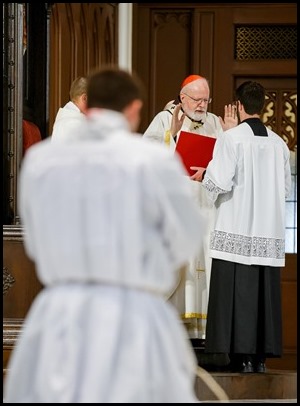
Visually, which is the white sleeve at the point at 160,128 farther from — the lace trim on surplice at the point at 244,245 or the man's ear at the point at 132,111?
the man's ear at the point at 132,111

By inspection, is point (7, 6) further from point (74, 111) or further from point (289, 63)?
point (289, 63)

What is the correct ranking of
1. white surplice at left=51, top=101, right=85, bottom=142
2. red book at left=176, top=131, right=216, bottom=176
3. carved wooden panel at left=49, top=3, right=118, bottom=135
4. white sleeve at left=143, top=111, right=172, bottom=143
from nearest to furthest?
red book at left=176, top=131, right=216, bottom=176 → white surplice at left=51, top=101, right=85, bottom=142 → white sleeve at left=143, top=111, right=172, bottom=143 → carved wooden panel at left=49, top=3, right=118, bottom=135

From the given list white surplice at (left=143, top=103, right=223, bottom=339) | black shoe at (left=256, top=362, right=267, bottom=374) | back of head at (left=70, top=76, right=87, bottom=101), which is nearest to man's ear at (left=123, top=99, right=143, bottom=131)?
back of head at (left=70, top=76, right=87, bottom=101)

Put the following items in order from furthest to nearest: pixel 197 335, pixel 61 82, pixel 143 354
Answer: pixel 61 82 < pixel 197 335 < pixel 143 354

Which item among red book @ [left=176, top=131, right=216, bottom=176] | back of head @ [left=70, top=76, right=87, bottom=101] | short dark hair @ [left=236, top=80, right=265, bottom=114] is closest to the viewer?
short dark hair @ [left=236, top=80, right=265, bottom=114]

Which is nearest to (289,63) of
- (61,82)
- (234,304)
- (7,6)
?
(61,82)

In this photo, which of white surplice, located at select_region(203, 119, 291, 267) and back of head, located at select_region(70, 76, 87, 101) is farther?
back of head, located at select_region(70, 76, 87, 101)

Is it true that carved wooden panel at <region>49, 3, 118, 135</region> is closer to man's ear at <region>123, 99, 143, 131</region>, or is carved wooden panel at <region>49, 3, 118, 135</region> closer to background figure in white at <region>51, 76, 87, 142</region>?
background figure in white at <region>51, 76, 87, 142</region>

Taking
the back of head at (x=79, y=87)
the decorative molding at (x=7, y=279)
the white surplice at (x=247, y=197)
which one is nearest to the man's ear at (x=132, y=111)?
the white surplice at (x=247, y=197)

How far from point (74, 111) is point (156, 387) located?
3.92 meters

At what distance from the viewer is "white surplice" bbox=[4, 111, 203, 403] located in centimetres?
427

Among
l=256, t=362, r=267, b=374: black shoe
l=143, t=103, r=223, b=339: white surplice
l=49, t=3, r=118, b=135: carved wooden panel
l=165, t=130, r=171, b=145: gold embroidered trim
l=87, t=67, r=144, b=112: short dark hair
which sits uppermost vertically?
l=49, t=3, r=118, b=135: carved wooden panel

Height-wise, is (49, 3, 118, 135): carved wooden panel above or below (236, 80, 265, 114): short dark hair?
above

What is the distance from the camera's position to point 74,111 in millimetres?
7973
